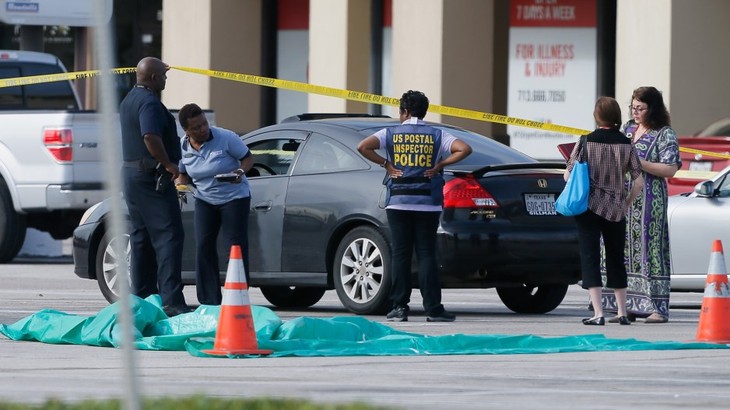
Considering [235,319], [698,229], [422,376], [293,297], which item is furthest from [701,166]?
[422,376]

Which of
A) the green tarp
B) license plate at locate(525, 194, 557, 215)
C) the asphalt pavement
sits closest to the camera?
the asphalt pavement

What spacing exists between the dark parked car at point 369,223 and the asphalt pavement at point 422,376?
877 mm

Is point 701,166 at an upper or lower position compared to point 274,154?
lower

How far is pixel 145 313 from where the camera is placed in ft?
34.8

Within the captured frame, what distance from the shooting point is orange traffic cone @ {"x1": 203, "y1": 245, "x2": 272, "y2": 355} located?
9.61 metres

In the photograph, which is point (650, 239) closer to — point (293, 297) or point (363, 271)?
point (363, 271)

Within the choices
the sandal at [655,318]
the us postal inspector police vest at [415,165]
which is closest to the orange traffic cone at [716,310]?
the sandal at [655,318]

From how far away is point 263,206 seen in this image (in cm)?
1341

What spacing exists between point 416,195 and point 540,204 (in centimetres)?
110

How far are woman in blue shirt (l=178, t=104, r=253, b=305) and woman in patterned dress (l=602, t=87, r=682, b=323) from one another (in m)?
2.77

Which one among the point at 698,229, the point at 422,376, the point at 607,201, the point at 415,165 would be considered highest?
the point at 415,165

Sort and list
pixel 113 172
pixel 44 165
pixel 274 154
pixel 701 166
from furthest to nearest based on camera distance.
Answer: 1. pixel 44 165
2. pixel 701 166
3. pixel 274 154
4. pixel 113 172

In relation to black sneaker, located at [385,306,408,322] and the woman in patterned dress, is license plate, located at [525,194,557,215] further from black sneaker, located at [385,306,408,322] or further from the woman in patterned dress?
black sneaker, located at [385,306,408,322]

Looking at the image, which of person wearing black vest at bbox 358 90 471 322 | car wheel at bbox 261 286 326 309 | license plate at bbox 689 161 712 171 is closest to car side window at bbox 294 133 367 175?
person wearing black vest at bbox 358 90 471 322
